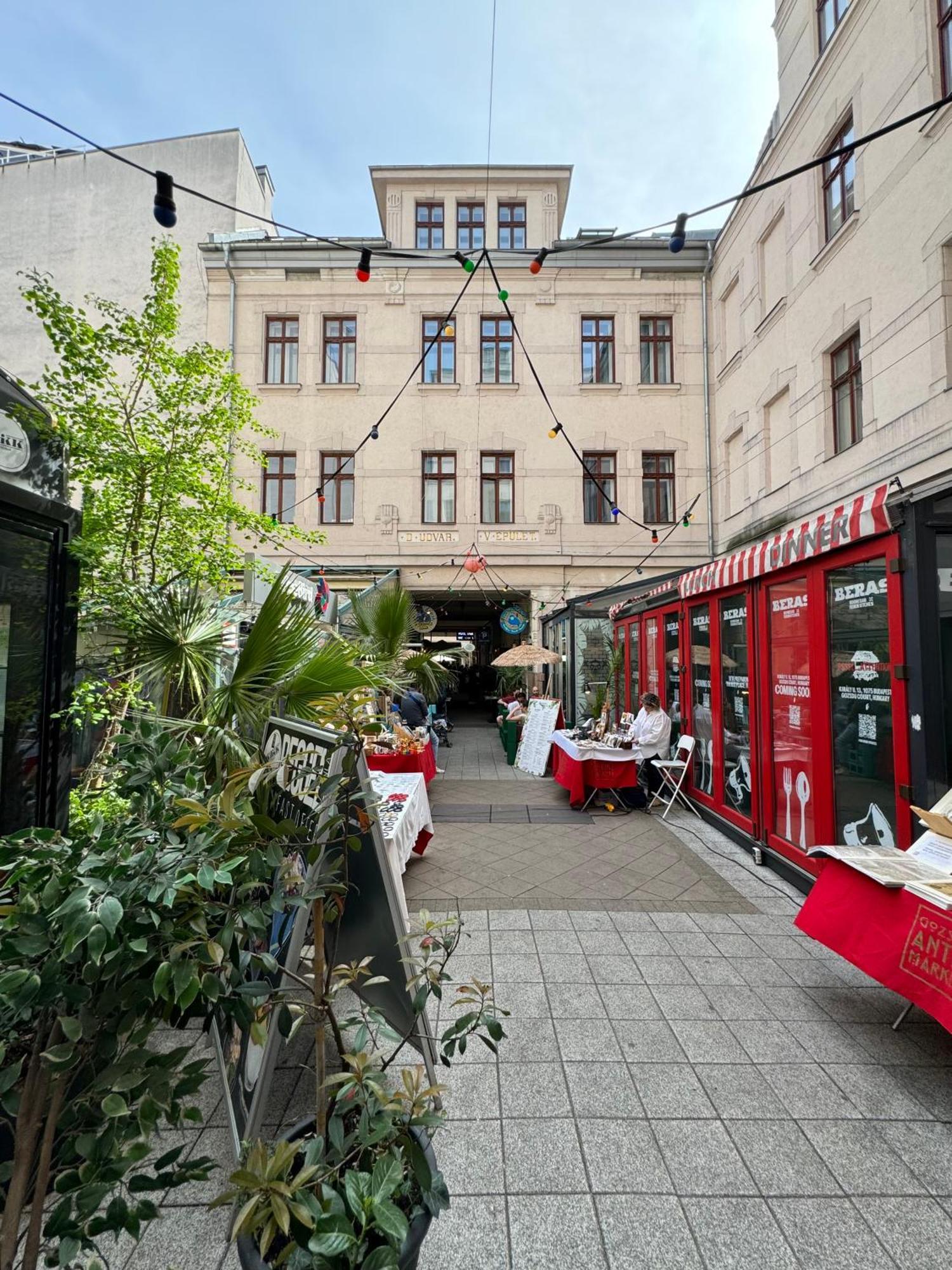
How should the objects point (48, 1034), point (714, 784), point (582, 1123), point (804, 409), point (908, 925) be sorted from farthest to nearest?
point (804, 409) < point (714, 784) < point (908, 925) < point (582, 1123) < point (48, 1034)

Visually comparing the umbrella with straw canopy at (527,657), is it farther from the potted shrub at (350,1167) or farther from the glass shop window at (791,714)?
the potted shrub at (350,1167)

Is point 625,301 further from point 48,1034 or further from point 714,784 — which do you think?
point 48,1034

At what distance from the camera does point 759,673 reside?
16.9 ft

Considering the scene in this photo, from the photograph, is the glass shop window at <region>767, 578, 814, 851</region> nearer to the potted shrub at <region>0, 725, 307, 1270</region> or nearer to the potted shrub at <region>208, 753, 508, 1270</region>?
the potted shrub at <region>208, 753, 508, 1270</region>

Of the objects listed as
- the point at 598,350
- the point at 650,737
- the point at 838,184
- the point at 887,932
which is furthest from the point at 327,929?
the point at 598,350

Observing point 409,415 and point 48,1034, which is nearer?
point 48,1034

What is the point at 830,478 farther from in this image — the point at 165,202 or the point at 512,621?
the point at 165,202

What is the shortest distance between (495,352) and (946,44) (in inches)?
373

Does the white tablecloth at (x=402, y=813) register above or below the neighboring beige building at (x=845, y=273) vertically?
below

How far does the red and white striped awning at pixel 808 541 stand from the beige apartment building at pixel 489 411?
9023mm

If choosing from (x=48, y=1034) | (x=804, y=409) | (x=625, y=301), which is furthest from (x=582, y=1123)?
(x=625, y=301)

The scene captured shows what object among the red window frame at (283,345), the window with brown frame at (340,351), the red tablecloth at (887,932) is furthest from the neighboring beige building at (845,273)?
the red window frame at (283,345)

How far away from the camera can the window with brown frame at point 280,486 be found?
14.9 metres

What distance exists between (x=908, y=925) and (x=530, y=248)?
1674 centimetres
